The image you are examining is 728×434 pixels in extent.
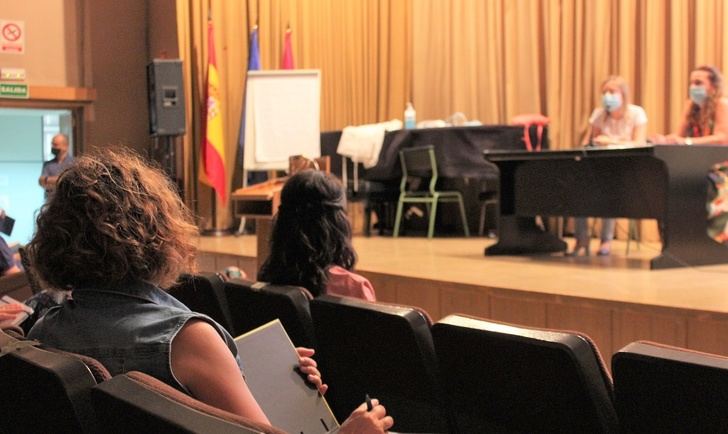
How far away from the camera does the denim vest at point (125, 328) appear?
118 centimetres

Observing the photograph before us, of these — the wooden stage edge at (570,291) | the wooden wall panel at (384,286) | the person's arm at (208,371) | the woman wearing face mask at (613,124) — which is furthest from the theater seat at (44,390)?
the woman wearing face mask at (613,124)

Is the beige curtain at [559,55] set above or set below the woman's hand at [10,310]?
above

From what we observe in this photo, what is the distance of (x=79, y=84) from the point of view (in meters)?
7.59

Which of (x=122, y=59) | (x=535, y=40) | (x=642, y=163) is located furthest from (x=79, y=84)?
(x=642, y=163)

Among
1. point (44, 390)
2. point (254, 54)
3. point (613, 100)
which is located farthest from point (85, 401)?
point (254, 54)

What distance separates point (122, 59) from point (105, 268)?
23.1 feet

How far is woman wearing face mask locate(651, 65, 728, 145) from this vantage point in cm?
510

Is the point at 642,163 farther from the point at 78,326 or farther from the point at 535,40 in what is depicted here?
the point at 78,326

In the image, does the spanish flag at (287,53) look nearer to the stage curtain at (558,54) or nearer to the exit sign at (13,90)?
the stage curtain at (558,54)

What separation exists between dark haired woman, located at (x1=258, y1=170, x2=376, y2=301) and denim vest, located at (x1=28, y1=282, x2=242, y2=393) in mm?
1142

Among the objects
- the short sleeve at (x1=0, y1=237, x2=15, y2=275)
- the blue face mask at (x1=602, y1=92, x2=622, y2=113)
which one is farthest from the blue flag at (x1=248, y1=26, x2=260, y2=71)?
the short sleeve at (x1=0, y1=237, x2=15, y2=275)

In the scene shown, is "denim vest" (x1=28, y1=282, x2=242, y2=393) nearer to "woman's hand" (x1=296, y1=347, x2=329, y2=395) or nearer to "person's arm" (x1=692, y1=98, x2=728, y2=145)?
"woman's hand" (x1=296, y1=347, x2=329, y2=395)

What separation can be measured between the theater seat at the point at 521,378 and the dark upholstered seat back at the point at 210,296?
100cm

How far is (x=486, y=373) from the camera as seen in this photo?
1.54 meters
